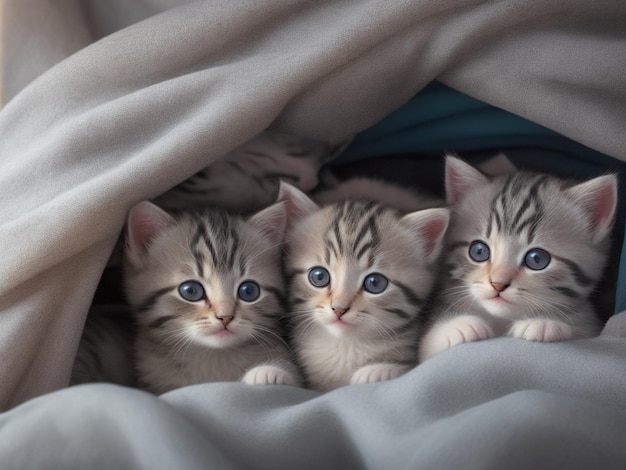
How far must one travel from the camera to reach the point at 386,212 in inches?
51.7

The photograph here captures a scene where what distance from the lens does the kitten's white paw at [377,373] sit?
113 cm

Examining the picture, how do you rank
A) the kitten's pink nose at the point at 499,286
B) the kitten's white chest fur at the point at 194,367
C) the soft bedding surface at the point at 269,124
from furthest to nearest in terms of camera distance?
the kitten's white chest fur at the point at 194,367, the kitten's pink nose at the point at 499,286, the soft bedding surface at the point at 269,124

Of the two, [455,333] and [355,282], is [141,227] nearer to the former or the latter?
[355,282]

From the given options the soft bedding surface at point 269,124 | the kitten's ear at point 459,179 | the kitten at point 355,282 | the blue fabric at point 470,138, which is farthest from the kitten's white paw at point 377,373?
the blue fabric at point 470,138

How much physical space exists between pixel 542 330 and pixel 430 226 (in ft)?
0.99

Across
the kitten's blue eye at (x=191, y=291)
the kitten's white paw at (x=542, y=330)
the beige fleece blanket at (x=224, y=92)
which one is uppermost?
the beige fleece blanket at (x=224, y=92)

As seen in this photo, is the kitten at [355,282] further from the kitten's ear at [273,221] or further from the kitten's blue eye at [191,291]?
the kitten's blue eye at [191,291]

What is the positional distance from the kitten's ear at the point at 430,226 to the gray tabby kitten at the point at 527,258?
0.03 m

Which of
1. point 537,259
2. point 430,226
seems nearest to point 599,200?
point 537,259

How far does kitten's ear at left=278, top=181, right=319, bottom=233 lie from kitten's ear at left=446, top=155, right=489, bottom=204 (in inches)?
10.3

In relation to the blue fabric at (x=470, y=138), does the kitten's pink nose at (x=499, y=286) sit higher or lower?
lower

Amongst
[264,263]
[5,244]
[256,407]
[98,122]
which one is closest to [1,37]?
[98,122]

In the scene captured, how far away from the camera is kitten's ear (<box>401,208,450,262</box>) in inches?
49.9

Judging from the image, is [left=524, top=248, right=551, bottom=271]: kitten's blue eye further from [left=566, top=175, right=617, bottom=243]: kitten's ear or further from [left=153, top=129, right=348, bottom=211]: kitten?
[left=153, top=129, right=348, bottom=211]: kitten
